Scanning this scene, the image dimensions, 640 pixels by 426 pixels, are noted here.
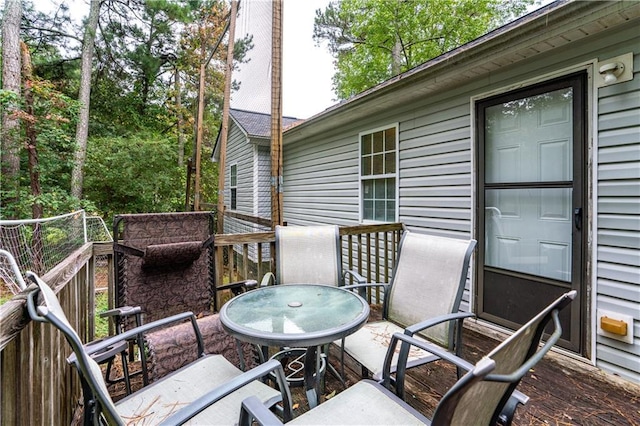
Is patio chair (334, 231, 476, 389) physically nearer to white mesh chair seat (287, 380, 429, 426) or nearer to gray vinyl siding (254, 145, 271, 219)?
white mesh chair seat (287, 380, 429, 426)

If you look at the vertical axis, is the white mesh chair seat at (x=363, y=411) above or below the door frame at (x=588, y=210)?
below

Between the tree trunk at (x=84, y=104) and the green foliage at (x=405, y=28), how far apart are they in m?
9.73

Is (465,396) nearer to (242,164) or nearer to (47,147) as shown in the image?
(242,164)

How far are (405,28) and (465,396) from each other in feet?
47.2

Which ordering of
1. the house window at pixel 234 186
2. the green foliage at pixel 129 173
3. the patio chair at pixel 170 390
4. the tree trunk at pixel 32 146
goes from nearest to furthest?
the patio chair at pixel 170 390, the tree trunk at pixel 32 146, the green foliage at pixel 129 173, the house window at pixel 234 186

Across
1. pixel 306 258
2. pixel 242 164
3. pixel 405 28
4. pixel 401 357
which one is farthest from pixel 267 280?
pixel 405 28

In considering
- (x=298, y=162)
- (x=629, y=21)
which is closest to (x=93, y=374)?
(x=629, y=21)

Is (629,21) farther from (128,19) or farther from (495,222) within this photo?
(128,19)

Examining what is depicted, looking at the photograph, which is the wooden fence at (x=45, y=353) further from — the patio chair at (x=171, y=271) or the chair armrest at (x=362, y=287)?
the chair armrest at (x=362, y=287)

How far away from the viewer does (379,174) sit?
496cm

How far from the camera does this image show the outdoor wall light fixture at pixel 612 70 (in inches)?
92.0

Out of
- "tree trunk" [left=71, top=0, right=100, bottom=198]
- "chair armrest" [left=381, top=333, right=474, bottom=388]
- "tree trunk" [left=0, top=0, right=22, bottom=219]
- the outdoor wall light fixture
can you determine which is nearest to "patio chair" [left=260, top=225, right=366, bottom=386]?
"chair armrest" [left=381, top=333, right=474, bottom=388]

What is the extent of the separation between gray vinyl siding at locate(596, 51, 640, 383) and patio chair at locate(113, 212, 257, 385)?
2790 mm

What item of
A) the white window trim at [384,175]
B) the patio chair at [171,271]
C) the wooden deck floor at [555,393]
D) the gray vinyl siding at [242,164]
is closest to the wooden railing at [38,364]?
the patio chair at [171,271]
